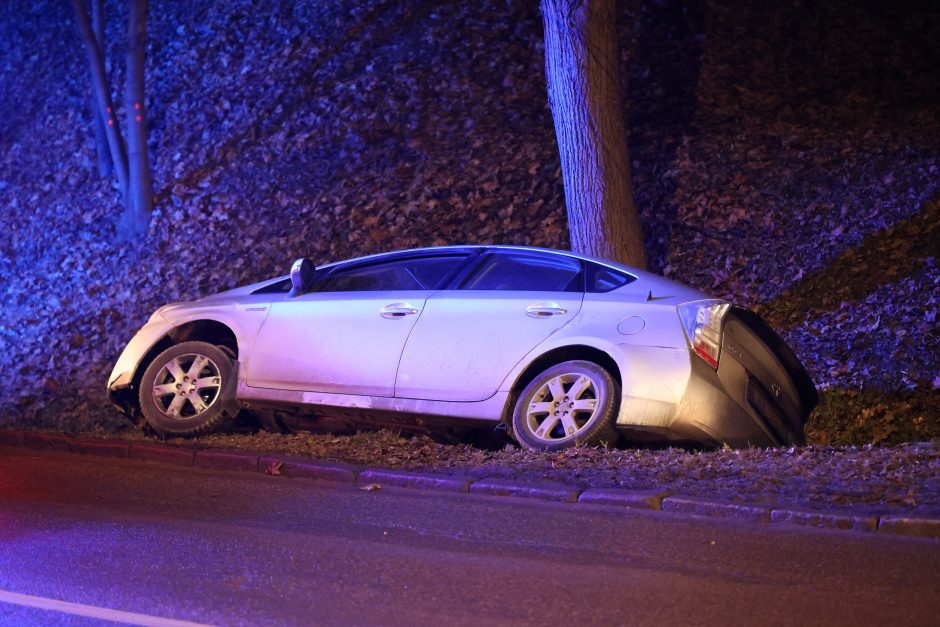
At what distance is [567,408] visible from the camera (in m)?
7.46

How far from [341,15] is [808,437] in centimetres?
1266

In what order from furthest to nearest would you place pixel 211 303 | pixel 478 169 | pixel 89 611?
pixel 478 169 → pixel 211 303 → pixel 89 611

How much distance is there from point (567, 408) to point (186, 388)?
132 inches

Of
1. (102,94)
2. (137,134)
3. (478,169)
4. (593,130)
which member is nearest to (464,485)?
(593,130)

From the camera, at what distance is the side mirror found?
8.61 m

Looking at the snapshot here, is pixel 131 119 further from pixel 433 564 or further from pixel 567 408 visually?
pixel 433 564

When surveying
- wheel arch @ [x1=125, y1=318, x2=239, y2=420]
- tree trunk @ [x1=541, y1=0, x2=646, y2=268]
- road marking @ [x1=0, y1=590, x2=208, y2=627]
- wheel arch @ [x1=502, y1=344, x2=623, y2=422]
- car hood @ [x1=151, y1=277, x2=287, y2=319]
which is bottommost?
road marking @ [x1=0, y1=590, x2=208, y2=627]

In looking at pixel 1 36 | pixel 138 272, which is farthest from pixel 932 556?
pixel 1 36

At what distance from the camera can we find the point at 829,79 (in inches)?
600

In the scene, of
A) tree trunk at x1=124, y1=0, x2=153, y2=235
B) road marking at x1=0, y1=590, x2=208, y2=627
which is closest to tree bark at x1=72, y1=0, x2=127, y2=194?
tree trunk at x1=124, y1=0, x2=153, y2=235

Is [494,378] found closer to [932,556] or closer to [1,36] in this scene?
[932,556]

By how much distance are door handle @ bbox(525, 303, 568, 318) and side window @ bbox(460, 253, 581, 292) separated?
0.23m

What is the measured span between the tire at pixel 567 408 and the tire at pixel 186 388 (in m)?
2.64

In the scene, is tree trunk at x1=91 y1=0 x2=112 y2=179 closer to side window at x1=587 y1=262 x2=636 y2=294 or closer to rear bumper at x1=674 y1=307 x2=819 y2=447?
side window at x1=587 y1=262 x2=636 y2=294
